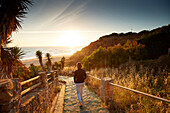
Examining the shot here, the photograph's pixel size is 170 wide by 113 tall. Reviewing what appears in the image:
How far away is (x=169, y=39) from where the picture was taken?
433 inches

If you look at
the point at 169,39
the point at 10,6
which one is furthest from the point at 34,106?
the point at 169,39

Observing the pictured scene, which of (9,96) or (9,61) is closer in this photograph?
(9,96)

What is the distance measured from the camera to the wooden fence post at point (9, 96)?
6.29 feet

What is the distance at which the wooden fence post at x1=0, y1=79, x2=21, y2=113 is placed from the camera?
1.92m

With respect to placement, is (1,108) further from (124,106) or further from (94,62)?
(94,62)

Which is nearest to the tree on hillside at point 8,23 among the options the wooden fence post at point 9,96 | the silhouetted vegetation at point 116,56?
the wooden fence post at point 9,96

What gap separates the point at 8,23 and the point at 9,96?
450 centimetres

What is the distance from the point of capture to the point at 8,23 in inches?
182

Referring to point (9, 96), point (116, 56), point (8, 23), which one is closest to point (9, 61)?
point (8, 23)

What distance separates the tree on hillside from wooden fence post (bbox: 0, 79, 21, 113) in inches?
142

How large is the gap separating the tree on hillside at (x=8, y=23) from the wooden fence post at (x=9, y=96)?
360 cm

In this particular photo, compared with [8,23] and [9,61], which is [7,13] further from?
[9,61]

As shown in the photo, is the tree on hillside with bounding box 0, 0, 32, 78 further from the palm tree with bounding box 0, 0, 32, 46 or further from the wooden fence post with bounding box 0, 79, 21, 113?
the wooden fence post with bounding box 0, 79, 21, 113

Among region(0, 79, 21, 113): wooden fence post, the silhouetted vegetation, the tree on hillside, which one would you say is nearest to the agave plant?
the tree on hillside
